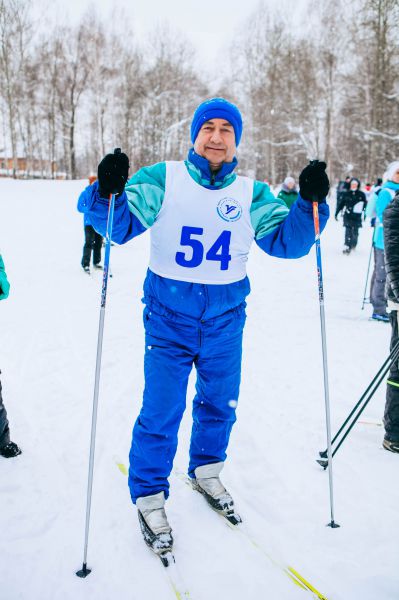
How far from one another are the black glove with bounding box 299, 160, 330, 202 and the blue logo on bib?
13.4 inches

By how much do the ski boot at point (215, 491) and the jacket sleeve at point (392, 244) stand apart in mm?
1657

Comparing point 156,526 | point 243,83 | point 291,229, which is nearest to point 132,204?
point 291,229

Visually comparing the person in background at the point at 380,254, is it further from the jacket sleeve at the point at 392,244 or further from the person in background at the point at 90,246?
the person in background at the point at 90,246

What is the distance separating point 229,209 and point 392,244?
138 cm

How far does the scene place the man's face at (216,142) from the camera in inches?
86.2

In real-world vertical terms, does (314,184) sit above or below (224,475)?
above

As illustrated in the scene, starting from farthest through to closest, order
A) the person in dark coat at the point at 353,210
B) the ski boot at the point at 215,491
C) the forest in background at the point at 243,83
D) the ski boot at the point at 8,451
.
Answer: the forest in background at the point at 243,83 < the person in dark coat at the point at 353,210 < the ski boot at the point at 8,451 < the ski boot at the point at 215,491

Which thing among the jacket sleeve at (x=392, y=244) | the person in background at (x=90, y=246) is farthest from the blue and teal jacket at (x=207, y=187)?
the person in background at (x=90, y=246)

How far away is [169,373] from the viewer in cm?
219

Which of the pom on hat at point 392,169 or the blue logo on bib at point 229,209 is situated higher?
the pom on hat at point 392,169

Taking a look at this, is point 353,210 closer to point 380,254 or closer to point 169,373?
point 380,254

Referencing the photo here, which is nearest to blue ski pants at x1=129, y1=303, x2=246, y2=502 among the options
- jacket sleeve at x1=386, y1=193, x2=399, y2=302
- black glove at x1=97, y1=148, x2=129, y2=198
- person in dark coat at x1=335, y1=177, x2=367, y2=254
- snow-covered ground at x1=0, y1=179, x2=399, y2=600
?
snow-covered ground at x1=0, y1=179, x2=399, y2=600

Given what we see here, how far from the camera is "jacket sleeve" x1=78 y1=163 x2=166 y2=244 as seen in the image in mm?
1993

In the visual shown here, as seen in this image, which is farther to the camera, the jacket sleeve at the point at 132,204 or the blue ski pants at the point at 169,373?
the blue ski pants at the point at 169,373
